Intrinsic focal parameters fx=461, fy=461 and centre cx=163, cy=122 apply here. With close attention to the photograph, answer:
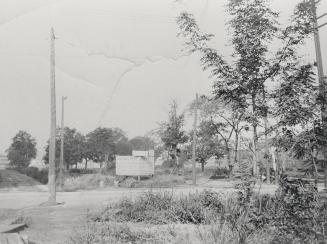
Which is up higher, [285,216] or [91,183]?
[91,183]

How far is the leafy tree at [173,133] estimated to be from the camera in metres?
51.2

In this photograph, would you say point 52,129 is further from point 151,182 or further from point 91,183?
point 91,183

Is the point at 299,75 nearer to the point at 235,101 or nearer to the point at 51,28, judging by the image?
the point at 235,101

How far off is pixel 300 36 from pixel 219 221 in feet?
17.6

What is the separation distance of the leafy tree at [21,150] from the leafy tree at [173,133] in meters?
29.7

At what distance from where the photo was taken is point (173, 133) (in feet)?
168

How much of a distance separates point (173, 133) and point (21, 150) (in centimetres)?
3275

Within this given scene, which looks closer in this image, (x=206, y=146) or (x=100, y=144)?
(x=206, y=146)

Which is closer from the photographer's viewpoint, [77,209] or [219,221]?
[219,221]

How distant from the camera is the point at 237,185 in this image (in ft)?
30.0

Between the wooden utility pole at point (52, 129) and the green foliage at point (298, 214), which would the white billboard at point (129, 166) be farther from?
the green foliage at point (298, 214)

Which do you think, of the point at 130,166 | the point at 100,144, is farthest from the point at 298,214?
the point at 100,144

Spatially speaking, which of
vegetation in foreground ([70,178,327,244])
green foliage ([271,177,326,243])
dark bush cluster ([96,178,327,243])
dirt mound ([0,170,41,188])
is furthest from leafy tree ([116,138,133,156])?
green foliage ([271,177,326,243])

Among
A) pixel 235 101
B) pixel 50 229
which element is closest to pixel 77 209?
pixel 50 229
